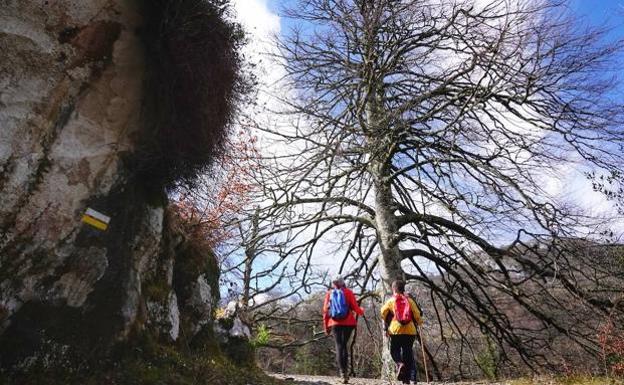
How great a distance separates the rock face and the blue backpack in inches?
110

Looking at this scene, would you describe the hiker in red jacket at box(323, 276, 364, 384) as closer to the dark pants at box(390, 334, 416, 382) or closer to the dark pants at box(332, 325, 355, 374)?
the dark pants at box(332, 325, 355, 374)

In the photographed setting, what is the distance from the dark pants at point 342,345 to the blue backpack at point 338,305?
20 centimetres

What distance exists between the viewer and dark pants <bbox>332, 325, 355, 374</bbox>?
7.36m

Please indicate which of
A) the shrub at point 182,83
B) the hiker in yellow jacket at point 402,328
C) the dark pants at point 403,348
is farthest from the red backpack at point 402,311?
the shrub at point 182,83

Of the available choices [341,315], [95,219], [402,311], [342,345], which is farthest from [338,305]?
[95,219]

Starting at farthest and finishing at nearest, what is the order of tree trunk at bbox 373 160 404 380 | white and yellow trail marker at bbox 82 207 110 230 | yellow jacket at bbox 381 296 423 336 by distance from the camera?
tree trunk at bbox 373 160 404 380 < yellow jacket at bbox 381 296 423 336 < white and yellow trail marker at bbox 82 207 110 230

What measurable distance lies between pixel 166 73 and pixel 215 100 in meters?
0.67

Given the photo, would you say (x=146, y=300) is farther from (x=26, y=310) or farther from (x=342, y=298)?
(x=342, y=298)

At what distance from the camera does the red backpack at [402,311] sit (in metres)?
6.86

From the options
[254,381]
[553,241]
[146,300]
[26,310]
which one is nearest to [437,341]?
[553,241]

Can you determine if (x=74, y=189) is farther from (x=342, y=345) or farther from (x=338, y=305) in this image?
(x=342, y=345)

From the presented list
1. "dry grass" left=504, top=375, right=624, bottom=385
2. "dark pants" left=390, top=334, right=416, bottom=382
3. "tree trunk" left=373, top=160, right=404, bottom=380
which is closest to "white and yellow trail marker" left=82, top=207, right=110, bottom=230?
"dark pants" left=390, top=334, right=416, bottom=382

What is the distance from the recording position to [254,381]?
242 inches

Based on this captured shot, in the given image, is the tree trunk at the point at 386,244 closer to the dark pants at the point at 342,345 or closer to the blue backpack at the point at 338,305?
the dark pants at the point at 342,345
